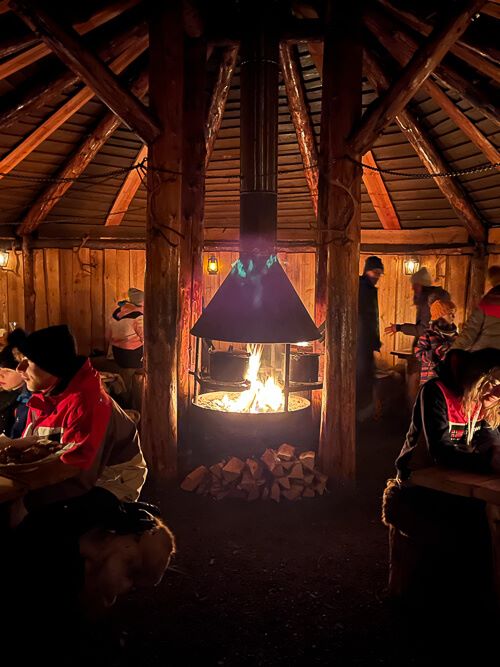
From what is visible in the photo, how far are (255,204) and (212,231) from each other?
561 cm

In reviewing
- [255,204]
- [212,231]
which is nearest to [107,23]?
[255,204]

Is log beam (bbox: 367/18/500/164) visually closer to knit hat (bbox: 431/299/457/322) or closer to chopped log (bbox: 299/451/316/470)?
knit hat (bbox: 431/299/457/322)

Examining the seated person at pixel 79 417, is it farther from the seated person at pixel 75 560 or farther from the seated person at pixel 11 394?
the seated person at pixel 11 394

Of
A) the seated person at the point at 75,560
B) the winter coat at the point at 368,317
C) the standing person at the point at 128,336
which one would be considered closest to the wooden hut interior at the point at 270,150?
the standing person at the point at 128,336

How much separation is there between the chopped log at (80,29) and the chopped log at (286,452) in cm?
458

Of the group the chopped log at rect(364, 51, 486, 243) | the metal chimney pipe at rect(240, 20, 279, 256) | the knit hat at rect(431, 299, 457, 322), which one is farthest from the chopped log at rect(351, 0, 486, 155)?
the knit hat at rect(431, 299, 457, 322)

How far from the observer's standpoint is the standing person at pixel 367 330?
8148 mm

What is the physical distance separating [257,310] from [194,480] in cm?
188

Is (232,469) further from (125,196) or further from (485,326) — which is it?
(125,196)

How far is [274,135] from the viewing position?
218 inches

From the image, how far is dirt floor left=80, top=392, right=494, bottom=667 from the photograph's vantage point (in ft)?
11.6

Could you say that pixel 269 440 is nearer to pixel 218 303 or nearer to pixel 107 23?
pixel 218 303

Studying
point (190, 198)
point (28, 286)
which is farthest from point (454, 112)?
point (28, 286)

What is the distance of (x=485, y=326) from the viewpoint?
641cm
